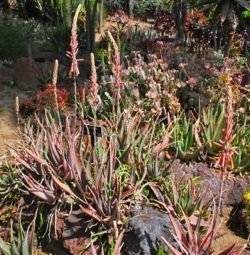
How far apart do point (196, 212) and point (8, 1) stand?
13.7 m

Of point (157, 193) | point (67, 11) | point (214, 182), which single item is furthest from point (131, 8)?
point (157, 193)

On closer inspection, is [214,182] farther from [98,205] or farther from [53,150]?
[53,150]

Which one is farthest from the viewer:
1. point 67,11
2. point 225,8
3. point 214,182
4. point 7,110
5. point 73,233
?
point 67,11

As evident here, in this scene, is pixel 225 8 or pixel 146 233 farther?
pixel 225 8

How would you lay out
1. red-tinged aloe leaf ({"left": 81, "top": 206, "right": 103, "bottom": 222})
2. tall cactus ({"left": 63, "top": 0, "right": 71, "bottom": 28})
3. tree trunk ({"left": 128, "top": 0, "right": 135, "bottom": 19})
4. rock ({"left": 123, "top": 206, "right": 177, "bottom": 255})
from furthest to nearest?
1. tree trunk ({"left": 128, "top": 0, "right": 135, "bottom": 19})
2. tall cactus ({"left": 63, "top": 0, "right": 71, "bottom": 28})
3. red-tinged aloe leaf ({"left": 81, "top": 206, "right": 103, "bottom": 222})
4. rock ({"left": 123, "top": 206, "right": 177, "bottom": 255})

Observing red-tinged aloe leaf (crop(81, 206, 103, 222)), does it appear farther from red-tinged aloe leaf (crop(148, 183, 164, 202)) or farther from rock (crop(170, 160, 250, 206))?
rock (crop(170, 160, 250, 206))

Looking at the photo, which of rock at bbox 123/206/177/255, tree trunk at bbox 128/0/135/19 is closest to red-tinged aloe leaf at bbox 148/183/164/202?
rock at bbox 123/206/177/255

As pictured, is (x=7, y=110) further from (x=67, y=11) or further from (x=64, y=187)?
(x=67, y=11)

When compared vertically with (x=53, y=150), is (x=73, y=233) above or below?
below

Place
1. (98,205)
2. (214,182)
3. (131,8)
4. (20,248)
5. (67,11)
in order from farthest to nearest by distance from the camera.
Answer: (131,8) → (67,11) → (214,182) → (98,205) → (20,248)

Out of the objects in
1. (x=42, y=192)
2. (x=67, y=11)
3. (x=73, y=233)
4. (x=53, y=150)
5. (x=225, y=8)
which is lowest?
(x=73, y=233)

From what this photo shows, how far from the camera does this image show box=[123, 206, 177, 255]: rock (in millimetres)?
3543

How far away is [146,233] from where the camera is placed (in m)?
3.58

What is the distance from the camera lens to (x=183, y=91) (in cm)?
604
